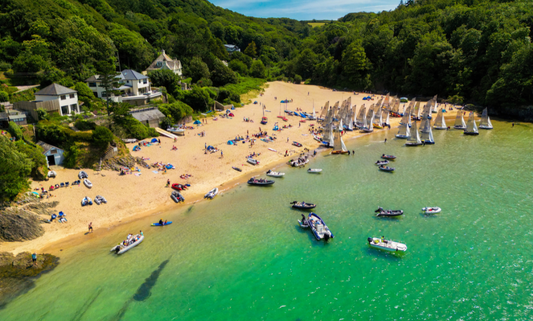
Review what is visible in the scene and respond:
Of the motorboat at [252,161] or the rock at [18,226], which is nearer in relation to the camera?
the rock at [18,226]

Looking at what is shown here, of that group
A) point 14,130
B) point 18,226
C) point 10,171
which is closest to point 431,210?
point 18,226

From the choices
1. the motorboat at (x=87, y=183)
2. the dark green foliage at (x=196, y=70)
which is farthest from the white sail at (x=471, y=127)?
the motorboat at (x=87, y=183)

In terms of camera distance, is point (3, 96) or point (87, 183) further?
point (3, 96)

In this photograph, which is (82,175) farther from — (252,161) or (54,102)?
(252,161)

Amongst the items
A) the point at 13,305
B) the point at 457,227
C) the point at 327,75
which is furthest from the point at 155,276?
the point at 327,75

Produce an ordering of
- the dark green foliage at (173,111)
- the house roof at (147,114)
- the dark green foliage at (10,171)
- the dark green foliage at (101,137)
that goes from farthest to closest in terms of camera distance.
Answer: the dark green foliage at (173,111), the house roof at (147,114), the dark green foliage at (101,137), the dark green foliage at (10,171)

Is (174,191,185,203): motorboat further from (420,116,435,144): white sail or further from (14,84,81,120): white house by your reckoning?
(420,116,435,144): white sail

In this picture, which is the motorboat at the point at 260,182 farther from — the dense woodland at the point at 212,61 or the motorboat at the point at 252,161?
the dense woodland at the point at 212,61
